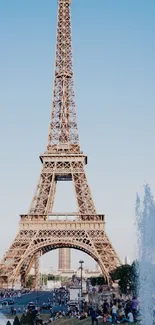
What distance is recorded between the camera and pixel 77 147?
7956 centimetres

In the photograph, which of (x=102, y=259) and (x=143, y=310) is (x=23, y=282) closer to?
(x=102, y=259)

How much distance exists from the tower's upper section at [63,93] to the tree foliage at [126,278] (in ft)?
64.3

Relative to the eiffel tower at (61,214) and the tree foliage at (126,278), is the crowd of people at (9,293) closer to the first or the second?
the eiffel tower at (61,214)

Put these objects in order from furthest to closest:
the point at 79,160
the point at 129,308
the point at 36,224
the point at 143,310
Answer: the point at 79,160
the point at 36,224
the point at 129,308
the point at 143,310

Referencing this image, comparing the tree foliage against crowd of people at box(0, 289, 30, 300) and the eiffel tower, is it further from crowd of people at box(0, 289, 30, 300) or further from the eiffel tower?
crowd of people at box(0, 289, 30, 300)

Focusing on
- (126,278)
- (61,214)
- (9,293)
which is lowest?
(9,293)

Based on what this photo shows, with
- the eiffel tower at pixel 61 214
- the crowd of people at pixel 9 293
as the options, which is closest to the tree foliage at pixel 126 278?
the eiffel tower at pixel 61 214

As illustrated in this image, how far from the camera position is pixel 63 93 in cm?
8088

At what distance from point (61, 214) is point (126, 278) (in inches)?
565

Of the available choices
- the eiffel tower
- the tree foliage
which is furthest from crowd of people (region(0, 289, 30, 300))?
the tree foliage

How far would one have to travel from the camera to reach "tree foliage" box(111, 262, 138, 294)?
212 ft

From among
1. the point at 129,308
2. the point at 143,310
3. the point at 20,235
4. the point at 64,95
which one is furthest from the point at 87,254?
the point at 143,310

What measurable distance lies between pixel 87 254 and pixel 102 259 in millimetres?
3997

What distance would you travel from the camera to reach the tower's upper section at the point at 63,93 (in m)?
79.8
